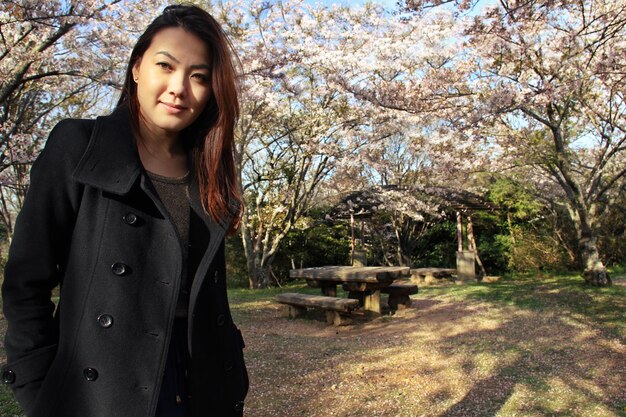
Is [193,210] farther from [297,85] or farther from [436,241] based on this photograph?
[436,241]

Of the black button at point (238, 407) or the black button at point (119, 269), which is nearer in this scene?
the black button at point (119, 269)

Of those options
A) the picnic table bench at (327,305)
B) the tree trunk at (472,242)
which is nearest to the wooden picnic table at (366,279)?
the picnic table bench at (327,305)

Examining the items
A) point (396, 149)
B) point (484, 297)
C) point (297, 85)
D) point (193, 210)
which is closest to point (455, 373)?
point (193, 210)

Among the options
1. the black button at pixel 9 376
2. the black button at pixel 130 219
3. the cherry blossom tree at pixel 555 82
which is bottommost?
the black button at pixel 9 376

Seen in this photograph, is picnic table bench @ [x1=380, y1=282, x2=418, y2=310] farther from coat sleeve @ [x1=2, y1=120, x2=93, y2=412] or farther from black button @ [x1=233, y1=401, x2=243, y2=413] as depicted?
coat sleeve @ [x1=2, y1=120, x2=93, y2=412]

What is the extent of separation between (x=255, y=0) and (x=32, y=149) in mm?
5942

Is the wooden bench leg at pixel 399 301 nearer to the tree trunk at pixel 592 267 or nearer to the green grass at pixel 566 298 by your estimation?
the green grass at pixel 566 298

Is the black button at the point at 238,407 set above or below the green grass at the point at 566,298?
above

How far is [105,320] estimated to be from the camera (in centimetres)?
108

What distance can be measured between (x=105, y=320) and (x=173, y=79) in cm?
58

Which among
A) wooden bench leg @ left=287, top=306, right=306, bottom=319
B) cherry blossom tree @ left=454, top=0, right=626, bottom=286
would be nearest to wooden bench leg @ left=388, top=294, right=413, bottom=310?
wooden bench leg @ left=287, top=306, right=306, bottom=319

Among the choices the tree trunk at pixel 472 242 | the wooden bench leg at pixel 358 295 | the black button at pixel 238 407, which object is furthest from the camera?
the tree trunk at pixel 472 242

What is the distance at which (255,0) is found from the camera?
39.3ft

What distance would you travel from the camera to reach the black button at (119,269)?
1.11m
